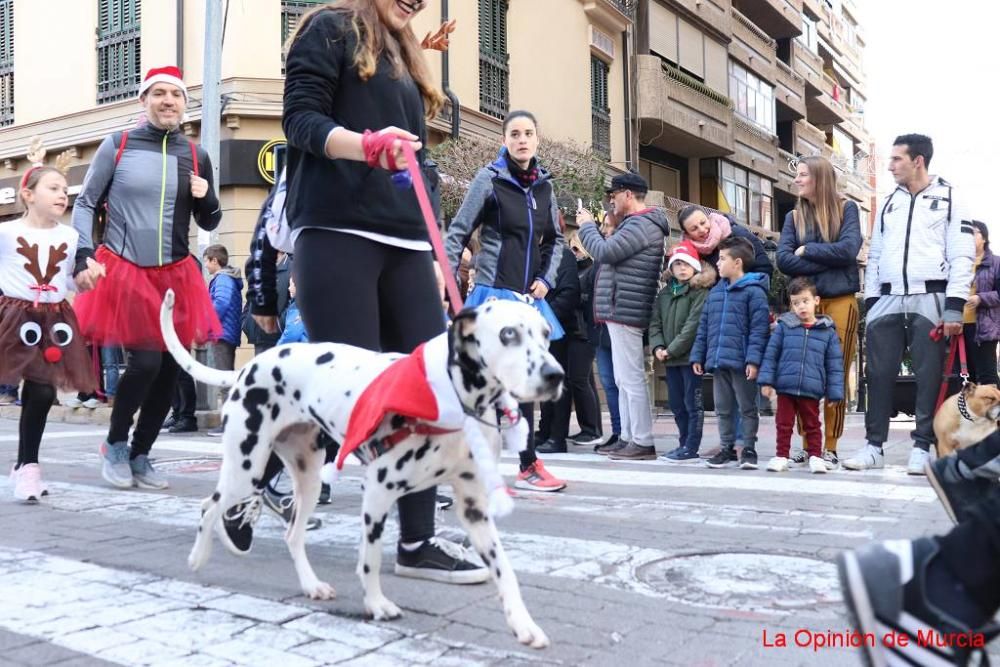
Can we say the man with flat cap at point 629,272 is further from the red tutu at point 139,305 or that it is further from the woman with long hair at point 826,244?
the red tutu at point 139,305

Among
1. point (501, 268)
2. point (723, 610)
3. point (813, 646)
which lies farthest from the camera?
point (501, 268)

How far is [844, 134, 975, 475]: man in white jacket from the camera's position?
21.3 feet

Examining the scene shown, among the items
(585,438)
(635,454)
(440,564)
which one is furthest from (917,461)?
(440,564)

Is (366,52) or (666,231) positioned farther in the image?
(666,231)

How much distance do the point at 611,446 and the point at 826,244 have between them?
276cm

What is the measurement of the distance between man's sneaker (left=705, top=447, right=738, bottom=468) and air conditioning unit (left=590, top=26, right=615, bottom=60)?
19.7m

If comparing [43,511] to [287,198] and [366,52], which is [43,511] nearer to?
[287,198]

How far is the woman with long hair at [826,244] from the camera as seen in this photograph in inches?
281

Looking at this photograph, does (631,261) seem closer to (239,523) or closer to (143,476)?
(143,476)

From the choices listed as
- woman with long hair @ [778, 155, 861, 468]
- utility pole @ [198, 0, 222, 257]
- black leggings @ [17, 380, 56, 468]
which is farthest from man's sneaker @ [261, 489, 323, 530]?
utility pole @ [198, 0, 222, 257]

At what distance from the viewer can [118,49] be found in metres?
19.3

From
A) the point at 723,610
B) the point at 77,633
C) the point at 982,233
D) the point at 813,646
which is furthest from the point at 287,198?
the point at 982,233

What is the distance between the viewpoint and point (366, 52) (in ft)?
11.2

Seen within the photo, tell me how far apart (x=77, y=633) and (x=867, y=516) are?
3.71 meters
